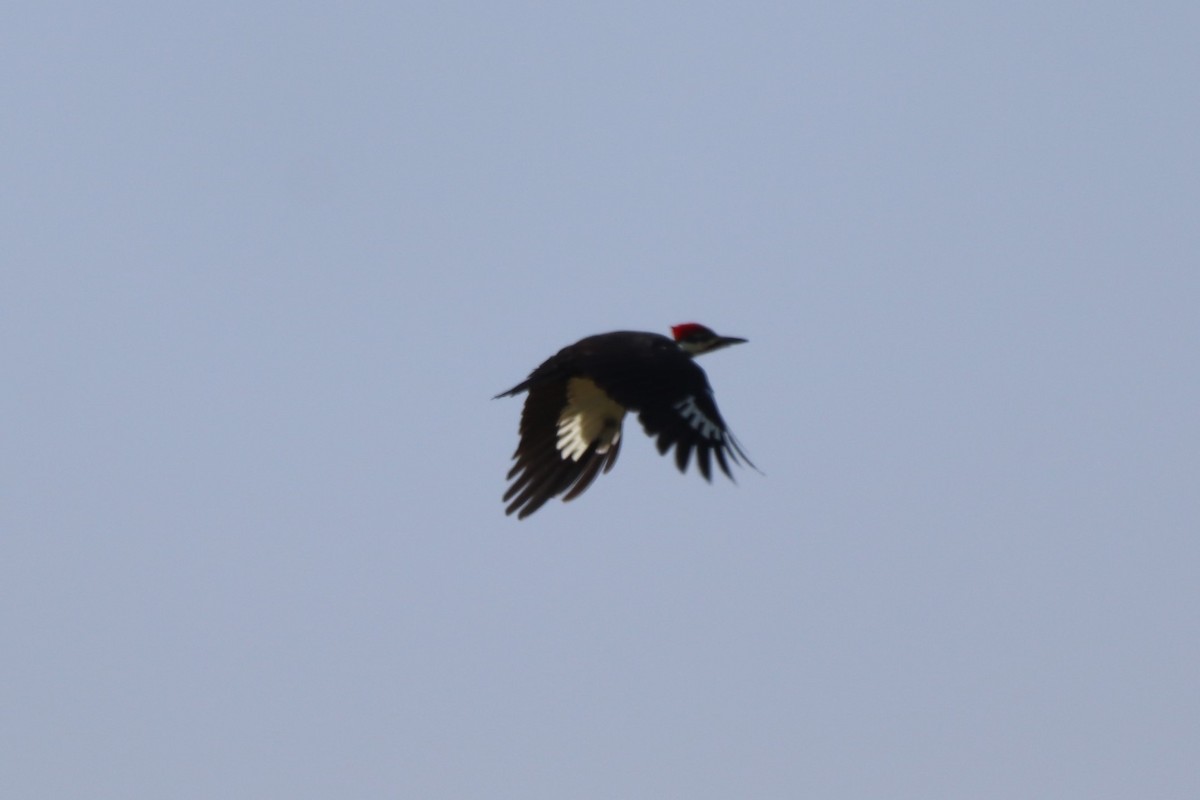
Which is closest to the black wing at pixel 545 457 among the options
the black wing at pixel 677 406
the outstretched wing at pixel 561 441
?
the outstretched wing at pixel 561 441

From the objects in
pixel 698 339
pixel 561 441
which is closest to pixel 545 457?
pixel 561 441

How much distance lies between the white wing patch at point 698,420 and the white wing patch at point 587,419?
2.03 meters

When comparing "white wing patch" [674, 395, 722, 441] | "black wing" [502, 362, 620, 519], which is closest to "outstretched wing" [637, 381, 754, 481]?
"white wing patch" [674, 395, 722, 441]

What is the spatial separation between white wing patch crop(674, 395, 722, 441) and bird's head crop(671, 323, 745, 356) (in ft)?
8.38

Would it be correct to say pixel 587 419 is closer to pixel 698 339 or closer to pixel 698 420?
pixel 698 339

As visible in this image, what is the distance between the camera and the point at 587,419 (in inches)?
651


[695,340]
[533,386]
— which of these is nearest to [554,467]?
[533,386]

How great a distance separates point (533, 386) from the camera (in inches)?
641

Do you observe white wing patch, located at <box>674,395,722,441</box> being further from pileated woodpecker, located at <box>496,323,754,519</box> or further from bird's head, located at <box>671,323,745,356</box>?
bird's head, located at <box>671,323,745,356</box>

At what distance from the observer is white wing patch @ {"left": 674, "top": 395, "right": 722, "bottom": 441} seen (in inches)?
563

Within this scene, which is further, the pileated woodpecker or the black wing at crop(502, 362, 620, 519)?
the black wing at crop(502, 362, 620, 519)

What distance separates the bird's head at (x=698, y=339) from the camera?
17.0 m

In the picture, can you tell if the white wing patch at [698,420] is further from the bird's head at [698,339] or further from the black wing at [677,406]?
the bird's head at [698,339]

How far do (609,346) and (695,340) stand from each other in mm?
1703
